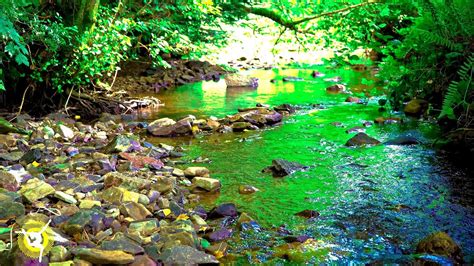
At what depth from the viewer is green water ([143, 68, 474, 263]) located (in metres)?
3.89

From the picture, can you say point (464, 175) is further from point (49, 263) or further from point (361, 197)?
point (49, 263)

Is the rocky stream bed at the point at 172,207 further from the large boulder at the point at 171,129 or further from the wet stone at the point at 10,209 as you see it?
the large boulder at the point at 171,129

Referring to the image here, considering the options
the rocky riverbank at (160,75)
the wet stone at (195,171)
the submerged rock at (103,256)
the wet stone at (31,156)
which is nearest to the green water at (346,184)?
the wet stone at (195,171)

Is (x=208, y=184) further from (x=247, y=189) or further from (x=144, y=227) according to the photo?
(x=144, y=227)

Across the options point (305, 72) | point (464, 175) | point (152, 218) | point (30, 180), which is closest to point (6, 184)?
point (30, 180)

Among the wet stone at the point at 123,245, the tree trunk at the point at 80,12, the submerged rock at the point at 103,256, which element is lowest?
the wet stone at the point at 123,245

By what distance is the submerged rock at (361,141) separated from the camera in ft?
21.7

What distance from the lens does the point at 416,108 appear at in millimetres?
8336

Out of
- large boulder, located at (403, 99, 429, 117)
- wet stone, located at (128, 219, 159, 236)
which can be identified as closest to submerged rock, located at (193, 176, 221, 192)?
wet stone, located at (128, 219, 159, 236)

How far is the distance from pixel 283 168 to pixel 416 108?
388cm

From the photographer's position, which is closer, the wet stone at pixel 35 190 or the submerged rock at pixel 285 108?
the wet stone at pixel 35 190

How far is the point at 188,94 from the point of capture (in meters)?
11.7

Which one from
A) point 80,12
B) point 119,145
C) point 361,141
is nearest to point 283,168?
point 361,141

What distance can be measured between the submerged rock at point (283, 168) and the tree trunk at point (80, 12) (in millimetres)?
4430
